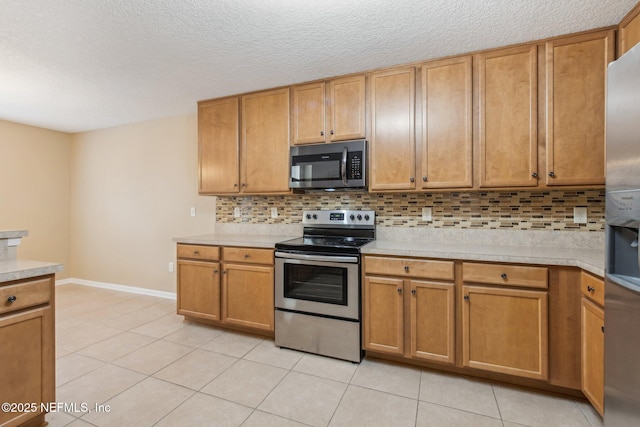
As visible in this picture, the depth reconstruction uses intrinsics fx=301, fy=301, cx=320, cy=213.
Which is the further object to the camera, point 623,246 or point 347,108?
point 347,108

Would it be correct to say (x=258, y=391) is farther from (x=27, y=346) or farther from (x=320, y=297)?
(x=27, y=346)

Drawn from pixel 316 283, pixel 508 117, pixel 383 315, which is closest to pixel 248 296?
pixel 316 283

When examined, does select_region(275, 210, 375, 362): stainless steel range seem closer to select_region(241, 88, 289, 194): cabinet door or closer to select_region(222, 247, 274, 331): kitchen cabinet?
select_region(222, 247, 274, 331): kitchen cabinet

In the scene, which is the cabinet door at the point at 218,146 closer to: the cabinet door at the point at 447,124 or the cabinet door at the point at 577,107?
the cabinet door at the point at 447,124

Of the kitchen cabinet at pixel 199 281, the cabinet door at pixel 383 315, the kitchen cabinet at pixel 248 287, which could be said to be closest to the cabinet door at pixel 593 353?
the cabinet door at pixel 383 315

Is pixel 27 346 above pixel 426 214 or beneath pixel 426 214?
beneath

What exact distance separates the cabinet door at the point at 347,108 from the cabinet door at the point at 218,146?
1.05 meters

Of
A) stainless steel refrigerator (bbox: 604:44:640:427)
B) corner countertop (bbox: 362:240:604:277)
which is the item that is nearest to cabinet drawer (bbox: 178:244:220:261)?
corner countertop (bbox: 362:240:604:277)

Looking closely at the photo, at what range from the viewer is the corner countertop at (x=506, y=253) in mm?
1784

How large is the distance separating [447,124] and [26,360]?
291 cm

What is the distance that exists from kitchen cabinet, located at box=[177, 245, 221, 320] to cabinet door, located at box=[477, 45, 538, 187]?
2.44m

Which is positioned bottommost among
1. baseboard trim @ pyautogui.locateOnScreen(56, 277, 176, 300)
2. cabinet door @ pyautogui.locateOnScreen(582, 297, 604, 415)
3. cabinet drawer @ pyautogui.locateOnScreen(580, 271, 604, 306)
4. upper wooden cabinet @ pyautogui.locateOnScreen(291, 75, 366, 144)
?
baseboard trim @ pyautogui.locateOnScreen(56, 277, 176, 300)

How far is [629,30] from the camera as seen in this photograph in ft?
5.85

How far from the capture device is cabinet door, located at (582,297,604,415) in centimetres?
158
